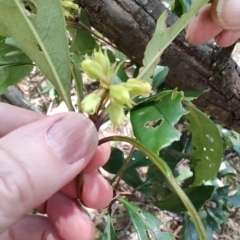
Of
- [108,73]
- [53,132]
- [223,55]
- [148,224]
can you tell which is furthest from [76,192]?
[223,55]

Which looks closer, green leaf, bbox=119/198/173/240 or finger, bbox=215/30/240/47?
green leaf, bbox=119/198/173/240

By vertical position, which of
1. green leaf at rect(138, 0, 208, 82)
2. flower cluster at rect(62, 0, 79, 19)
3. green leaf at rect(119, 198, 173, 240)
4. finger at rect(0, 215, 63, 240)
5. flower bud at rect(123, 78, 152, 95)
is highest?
green leaf at rect(138, 0, 208, 82)

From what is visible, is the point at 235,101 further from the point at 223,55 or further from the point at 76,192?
the point at 76,192

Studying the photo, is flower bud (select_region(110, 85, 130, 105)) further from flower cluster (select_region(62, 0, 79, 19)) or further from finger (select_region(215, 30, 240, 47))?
finger (select_region(215, 30, 240, 47))

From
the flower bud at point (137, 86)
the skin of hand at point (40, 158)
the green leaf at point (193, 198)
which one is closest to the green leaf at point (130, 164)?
the green leaf at point (193, 198)

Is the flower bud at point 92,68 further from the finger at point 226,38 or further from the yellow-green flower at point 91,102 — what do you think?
the finger at point 226,38

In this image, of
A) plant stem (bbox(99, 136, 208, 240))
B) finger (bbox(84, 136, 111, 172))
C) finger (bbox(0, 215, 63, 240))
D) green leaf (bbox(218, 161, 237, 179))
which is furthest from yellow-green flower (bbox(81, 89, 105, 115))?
green leaf (bbox(218, 161, 237, 179))

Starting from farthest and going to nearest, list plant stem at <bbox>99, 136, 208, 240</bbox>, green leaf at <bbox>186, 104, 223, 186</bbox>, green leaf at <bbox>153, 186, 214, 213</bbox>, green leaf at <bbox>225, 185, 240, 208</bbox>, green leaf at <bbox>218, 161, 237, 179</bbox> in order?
green leaf at <bbox>218, 161, 237, 179</bbox>, green leaf at <bbox>225, 185, 240, 208</bbox>, green leaf at <bbox>153, 186, 214, 213</bbox>, green leaf at <bbox>186, 104, 223, 186</bbox>, plant stem at <bbox>99, 136, 208, 240</bbox>

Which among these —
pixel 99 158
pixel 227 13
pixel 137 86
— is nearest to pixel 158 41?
pixel 137 86
